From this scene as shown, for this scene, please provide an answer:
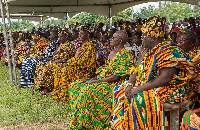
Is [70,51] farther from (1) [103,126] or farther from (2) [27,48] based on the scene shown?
(2) [27,48]

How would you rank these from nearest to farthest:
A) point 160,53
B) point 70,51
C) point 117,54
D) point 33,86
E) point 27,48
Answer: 1. point 160,53
2. point 117,54
3. point 70,51
4. point 33,86
5. point 27,48

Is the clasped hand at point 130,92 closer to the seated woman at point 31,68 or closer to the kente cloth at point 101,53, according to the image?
the kente cloth at point 101,53

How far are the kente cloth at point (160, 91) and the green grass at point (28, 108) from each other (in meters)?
1.97

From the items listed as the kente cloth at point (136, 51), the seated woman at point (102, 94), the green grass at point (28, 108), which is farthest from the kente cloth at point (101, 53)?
the seated woman at point (102, 94)

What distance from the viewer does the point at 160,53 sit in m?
2.32

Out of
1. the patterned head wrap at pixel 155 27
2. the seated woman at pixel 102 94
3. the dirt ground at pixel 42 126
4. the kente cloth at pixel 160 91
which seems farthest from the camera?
the dirt ground at pixel 42 126

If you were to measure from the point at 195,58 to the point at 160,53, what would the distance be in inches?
37.3

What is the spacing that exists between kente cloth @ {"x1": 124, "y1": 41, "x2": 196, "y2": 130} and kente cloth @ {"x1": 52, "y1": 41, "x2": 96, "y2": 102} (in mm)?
2386

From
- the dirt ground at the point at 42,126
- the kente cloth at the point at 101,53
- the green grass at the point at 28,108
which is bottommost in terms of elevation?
the dirt ground at the point at 42,126

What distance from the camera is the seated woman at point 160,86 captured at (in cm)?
226

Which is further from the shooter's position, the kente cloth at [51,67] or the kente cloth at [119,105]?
the kente cloth at [51,67]

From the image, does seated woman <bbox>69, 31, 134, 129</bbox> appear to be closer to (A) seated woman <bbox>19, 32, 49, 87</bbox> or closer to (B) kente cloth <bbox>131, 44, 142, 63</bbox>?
(B) kente cloth <bbox>131, 44, 142, 63</bbox>

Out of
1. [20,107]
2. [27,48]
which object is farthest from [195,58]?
[27,48]

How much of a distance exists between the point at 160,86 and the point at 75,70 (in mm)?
2719
